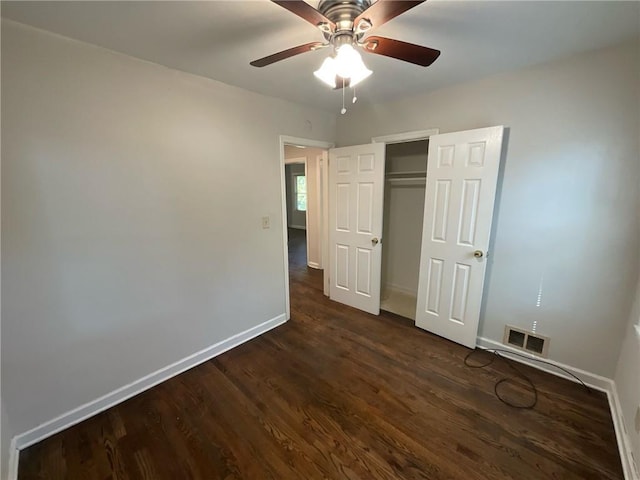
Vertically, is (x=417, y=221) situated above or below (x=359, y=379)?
above

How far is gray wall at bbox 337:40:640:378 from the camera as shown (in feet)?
5.89

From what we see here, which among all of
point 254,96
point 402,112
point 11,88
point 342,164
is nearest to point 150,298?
point 11,88

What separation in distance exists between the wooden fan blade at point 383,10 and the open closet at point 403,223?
7.77 feet

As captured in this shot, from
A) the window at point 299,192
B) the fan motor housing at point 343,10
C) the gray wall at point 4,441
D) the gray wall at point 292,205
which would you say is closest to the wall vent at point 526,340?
the fan motor housing at point 343,10

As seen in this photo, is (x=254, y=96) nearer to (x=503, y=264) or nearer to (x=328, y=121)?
(x=328, y=121)

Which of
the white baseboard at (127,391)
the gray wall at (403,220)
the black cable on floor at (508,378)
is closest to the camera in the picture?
the white baseboard at (127,391)

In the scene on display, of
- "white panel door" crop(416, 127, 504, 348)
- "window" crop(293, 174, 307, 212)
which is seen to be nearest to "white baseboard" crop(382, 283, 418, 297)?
"white panel door" crop(416, 127, 504, 348)

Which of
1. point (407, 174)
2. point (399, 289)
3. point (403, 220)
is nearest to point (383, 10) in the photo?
point (407, 174)

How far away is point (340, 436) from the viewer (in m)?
1.67

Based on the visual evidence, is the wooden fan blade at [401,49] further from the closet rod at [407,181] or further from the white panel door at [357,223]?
the closet rod at [407,181]

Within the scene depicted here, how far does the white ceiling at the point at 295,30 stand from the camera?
1.33 meters

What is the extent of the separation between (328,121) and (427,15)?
1885 mm

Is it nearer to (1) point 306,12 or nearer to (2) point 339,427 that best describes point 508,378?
(2) point 339,427

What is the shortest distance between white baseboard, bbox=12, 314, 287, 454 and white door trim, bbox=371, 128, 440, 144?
237cm
